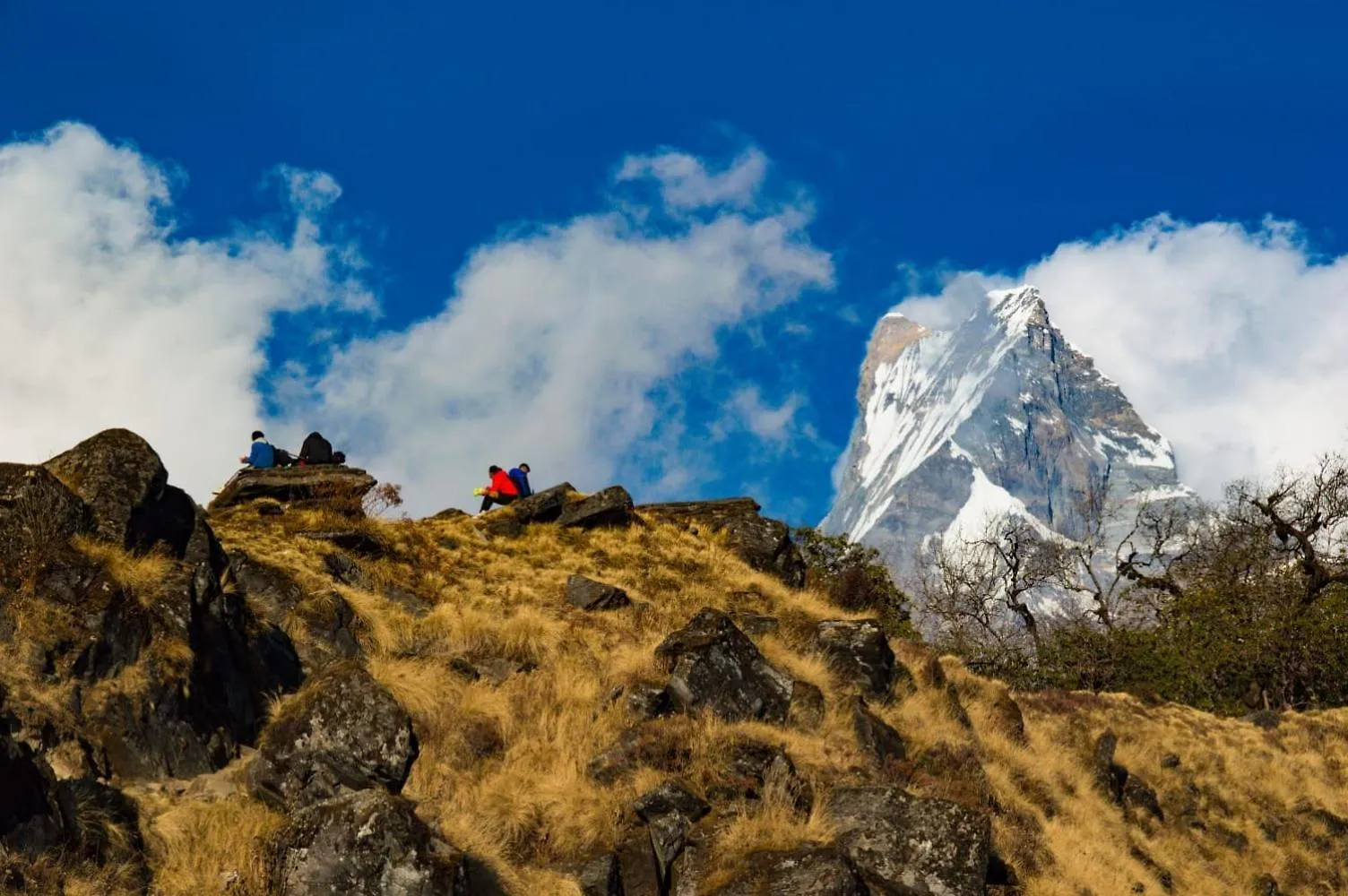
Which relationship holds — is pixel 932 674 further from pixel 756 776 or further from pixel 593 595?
pixel 756 776

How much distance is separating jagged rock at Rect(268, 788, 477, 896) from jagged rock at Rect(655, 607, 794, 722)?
305 inches

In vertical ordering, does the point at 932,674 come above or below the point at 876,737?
above

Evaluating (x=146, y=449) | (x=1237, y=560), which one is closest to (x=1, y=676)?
(x=146, y=449)

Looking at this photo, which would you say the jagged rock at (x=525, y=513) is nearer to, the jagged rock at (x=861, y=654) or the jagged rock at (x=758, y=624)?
the jagged rock at (x=758, y=624)

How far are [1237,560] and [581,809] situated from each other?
44.4m

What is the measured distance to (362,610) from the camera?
70.4 ft

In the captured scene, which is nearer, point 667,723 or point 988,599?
point 667,723

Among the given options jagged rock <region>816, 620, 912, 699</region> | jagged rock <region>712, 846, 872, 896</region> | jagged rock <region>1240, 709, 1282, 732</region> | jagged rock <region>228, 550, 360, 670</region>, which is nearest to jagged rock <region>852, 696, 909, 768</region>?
jagged rock <region>816, 620, 912, 699</region>

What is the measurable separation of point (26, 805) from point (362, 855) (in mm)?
3069

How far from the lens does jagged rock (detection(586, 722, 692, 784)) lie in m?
16.7

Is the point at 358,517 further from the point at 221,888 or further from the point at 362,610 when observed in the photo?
the point at 221,888

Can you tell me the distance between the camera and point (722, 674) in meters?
19.5

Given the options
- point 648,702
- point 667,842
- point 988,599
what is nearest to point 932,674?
point 648,702

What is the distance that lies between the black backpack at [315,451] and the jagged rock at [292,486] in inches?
46.1
